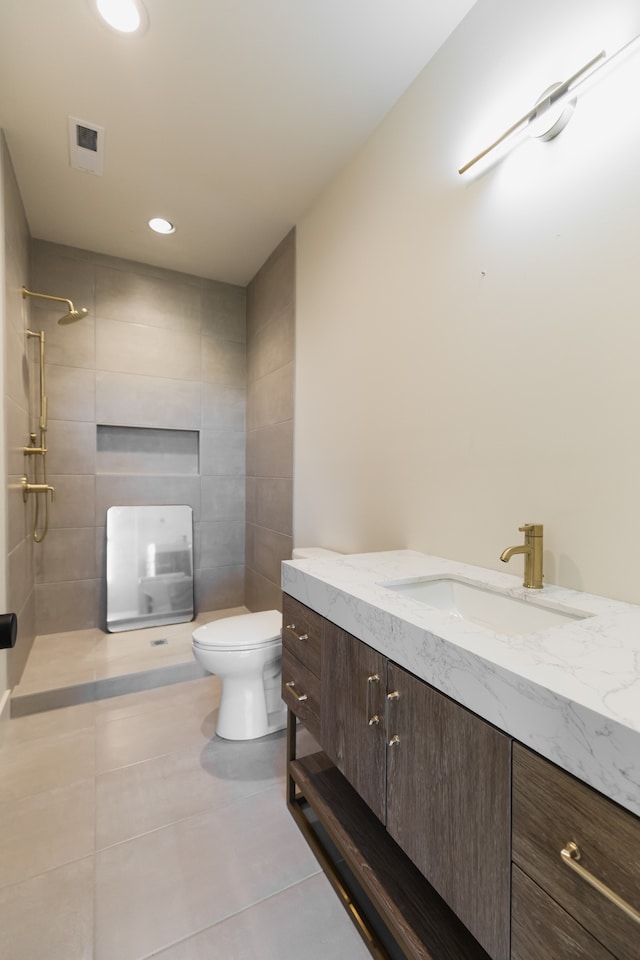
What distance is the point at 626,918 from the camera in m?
0.50

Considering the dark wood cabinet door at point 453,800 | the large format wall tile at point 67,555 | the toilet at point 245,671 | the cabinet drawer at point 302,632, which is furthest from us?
the large format wall tile at point 67,555

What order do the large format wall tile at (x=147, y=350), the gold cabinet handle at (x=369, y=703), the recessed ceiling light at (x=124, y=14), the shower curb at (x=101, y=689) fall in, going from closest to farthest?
the gold cabinet handle at (x=369, y=703), the recessed ceiling light at (x=124, y=14), the shower curb at (x=101, y=689), the large format wall tile at (x=147, y=350)

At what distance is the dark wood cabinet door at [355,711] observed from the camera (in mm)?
963

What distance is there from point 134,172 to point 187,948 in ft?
9.80

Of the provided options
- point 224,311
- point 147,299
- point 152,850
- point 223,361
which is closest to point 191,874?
point 152,850

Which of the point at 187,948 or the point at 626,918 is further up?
the point at 626,918

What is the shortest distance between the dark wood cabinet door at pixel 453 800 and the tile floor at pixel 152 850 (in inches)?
20.7

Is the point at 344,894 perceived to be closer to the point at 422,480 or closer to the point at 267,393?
the point at 422,480

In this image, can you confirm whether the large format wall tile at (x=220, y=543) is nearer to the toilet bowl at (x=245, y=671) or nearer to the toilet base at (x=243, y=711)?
the toilet bowl at (x=245, y=671)

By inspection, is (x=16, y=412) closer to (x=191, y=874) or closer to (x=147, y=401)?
(x=147, y=401)

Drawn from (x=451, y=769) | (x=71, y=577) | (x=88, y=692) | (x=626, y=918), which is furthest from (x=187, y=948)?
(x=71, y=577)

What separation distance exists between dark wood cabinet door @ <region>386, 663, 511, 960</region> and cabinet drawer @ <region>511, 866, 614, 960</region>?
19 mm

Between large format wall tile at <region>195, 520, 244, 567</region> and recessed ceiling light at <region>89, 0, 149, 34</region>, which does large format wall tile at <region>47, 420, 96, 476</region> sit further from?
recessed ceiling light at <region>89, 0, 149, 34</region>

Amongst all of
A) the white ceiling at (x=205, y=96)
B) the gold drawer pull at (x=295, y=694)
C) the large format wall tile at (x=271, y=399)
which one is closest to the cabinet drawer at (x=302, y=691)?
the gold drawer pull at (x=295, y=694)
